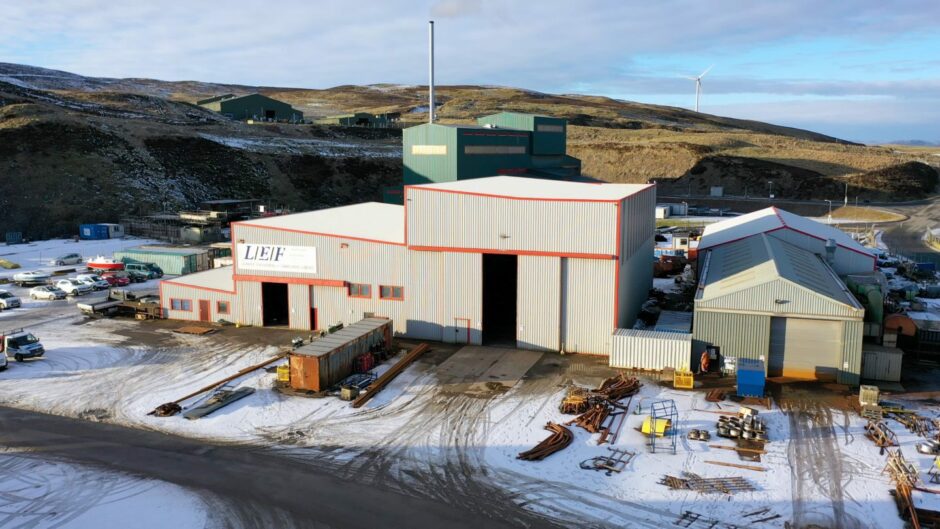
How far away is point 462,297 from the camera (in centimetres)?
3462

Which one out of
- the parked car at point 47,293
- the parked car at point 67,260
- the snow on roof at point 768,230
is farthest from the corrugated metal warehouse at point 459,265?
the parked car at point 67,260

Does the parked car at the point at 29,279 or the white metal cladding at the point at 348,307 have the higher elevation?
the white metal cladding at the point at 348,307

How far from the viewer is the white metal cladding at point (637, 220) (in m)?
33.4

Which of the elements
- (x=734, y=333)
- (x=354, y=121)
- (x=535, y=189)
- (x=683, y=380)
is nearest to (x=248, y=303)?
(x=535, y=189)

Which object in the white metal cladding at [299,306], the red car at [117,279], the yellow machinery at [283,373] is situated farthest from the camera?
the red car at [117,279]

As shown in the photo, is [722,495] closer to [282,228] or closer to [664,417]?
A: [664,417]

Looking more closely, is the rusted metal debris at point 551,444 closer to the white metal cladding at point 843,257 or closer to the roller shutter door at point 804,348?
the roller shutter door at point 804,348

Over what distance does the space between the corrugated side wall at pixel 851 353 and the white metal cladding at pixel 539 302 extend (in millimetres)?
11777

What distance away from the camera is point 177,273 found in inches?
2115

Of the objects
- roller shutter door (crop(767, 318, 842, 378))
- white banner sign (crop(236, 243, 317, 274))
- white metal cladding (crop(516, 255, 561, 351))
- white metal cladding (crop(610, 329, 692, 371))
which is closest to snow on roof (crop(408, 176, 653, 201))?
white metal cladding (crop(516, 255, 561, 351))

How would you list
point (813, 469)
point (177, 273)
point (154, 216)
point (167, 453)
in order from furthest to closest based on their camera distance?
point (154, 216) < point (177, 273) < point (167, 453) < point (813, 469)

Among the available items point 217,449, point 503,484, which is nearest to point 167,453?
point 217,449

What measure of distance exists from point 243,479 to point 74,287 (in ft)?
107

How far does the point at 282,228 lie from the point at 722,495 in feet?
85.6
